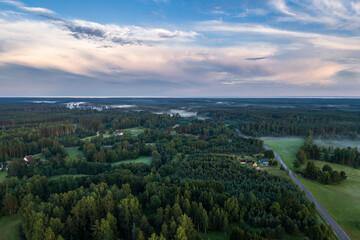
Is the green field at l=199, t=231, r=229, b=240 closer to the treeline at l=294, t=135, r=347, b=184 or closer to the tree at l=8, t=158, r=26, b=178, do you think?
the treeline at l=294, t=135, r=347, b=184

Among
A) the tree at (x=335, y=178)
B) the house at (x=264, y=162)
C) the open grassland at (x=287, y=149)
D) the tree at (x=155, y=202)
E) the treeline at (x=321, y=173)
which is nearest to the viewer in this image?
the tree at (x=155, y=202)

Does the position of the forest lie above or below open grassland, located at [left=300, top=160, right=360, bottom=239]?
above

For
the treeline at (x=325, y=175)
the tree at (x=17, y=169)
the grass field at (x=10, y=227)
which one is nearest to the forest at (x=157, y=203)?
the tree at (x=17, y=169)

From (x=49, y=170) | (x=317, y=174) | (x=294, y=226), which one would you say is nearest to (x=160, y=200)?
(x=294, y=226)

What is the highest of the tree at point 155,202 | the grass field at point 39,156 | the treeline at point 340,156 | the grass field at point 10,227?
the treeline at point 340,156

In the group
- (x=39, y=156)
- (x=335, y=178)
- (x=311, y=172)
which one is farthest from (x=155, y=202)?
(x=39, y=156)

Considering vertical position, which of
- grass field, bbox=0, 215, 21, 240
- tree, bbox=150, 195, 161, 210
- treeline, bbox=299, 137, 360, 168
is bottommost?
grass field, bbox=0, 215, 21, 240

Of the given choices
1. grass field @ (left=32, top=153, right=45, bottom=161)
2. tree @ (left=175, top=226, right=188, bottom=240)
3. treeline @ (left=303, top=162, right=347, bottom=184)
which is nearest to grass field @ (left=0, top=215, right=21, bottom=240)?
tree @ (left=175, top=226, right=188, bottom=240)

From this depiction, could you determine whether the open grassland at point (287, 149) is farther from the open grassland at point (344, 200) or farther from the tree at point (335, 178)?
the open grassland at point (344, 200)
